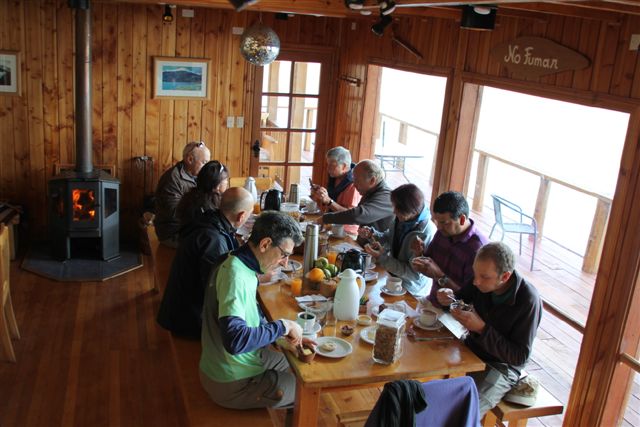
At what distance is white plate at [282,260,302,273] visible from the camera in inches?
142

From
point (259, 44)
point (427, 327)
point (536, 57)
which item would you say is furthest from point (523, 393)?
point (259, 44)

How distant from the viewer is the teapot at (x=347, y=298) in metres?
3.00

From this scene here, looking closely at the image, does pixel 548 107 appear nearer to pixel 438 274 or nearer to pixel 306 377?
pixel 438 274

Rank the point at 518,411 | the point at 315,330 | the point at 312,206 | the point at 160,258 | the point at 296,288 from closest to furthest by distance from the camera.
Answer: the point at 315,330
the point at 518,411
the point at 296,288
the point at 160,258
the point at 312,206

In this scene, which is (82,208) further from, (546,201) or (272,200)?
(546,201)

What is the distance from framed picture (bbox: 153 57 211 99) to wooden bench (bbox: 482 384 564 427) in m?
4.44

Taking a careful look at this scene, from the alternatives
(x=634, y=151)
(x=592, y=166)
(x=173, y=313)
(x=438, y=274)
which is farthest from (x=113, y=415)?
(x=592, y=166)

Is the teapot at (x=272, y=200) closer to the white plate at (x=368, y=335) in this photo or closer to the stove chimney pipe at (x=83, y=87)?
the white plate at (x=368, y=335)

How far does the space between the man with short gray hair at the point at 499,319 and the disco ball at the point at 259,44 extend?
225 cm

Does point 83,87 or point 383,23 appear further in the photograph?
point 83,87

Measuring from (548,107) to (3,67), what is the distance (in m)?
6.40

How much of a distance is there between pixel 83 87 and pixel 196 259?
9.91 feet

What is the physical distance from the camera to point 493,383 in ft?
9.73

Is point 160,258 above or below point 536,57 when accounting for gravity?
below
